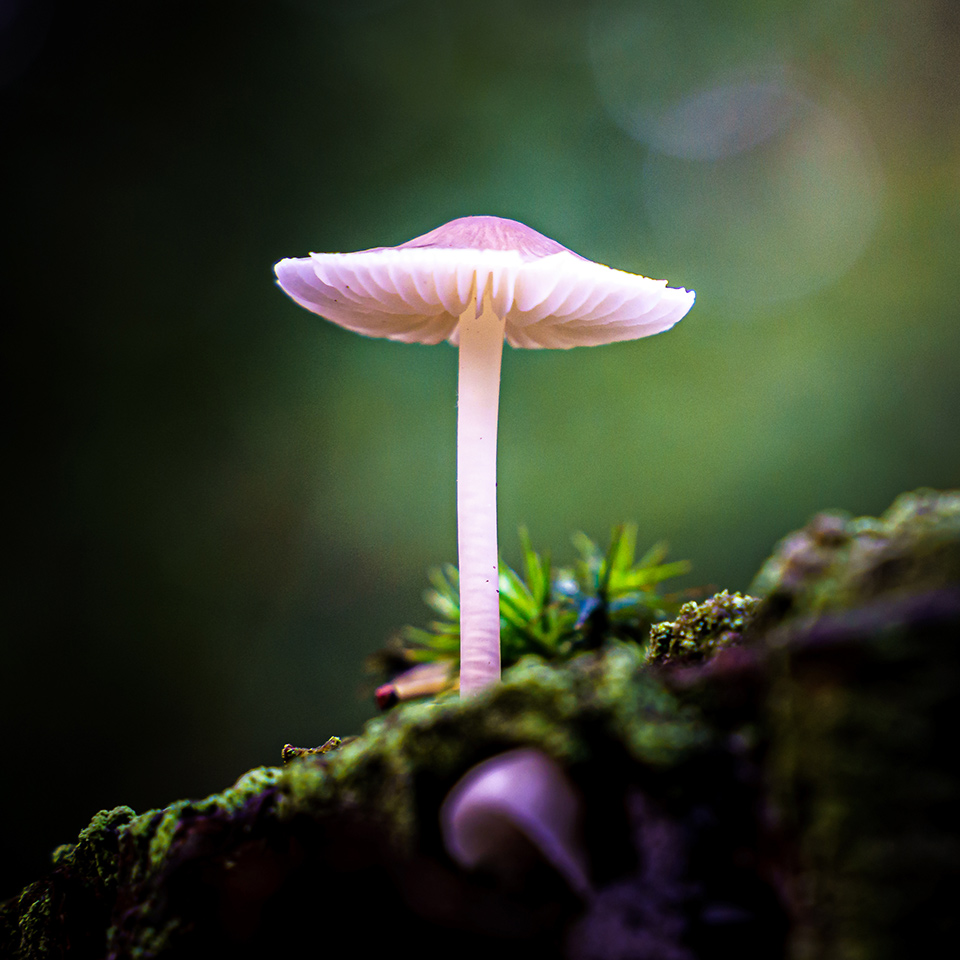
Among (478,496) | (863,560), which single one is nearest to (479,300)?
(478,496)

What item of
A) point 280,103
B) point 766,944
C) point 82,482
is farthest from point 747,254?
point 766,944

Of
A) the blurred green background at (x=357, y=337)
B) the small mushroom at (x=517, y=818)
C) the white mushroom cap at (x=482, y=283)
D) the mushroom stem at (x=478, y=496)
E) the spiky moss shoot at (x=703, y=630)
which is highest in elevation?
the blurred green background at (x=357, y=337)

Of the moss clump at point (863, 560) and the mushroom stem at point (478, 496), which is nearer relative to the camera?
the moss clump at point (863, 560)

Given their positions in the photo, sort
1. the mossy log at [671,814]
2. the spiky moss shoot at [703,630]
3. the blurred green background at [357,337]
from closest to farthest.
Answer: the mossy log at [671,814] < the spiky moss shoot at [703,630] < the blurred green background at [357,337]

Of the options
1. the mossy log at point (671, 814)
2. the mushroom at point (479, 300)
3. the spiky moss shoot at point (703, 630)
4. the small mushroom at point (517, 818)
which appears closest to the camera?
the mossy log at point (671, 814)

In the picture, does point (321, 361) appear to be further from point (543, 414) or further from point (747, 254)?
point (747, 254)

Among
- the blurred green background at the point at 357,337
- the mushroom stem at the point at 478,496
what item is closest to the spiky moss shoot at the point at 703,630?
the mushroom stem at the point at 478,496

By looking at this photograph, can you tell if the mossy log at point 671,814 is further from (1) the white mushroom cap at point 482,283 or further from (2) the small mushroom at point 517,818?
(1) the white mushroom cap at point 482,283
